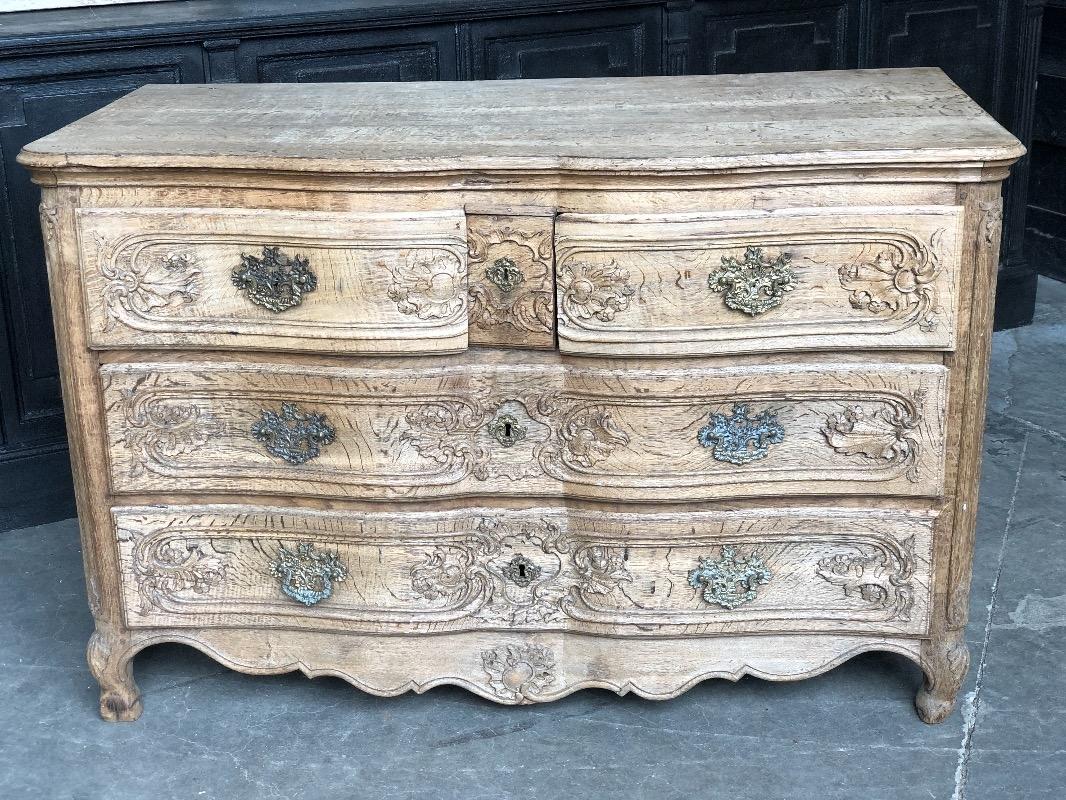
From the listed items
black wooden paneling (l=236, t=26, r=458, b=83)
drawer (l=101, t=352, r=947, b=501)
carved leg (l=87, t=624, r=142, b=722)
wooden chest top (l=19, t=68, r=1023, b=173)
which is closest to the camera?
→ wooden chest top (l=19, t=68, r=1023, b=173)

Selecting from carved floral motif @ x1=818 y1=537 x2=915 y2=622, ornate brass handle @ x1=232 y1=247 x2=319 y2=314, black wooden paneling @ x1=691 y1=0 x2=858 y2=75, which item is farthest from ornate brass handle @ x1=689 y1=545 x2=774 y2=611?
black wooden paneling @ x1=691 y1=0 x2=858 y2=75

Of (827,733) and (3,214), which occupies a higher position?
(3,214)

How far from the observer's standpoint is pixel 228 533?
2398 mm

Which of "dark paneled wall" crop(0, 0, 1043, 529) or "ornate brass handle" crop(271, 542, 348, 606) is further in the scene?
"dark paneled wall" crop(0, 0, 1043, 529)

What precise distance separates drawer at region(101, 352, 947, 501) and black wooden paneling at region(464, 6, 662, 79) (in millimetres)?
1369

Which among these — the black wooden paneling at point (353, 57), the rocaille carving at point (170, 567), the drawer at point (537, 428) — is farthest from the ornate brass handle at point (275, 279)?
the black wooden paneling at point (353, 57)

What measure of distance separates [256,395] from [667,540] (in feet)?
2.40

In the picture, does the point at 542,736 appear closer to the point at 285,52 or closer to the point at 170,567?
the point at 170,567

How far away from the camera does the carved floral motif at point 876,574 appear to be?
2342mm

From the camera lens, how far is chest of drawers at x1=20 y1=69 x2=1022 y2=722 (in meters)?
2.15

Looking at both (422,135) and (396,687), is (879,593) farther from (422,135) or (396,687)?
(422,135)

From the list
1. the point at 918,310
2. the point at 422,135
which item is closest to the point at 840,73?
the point at 918,310

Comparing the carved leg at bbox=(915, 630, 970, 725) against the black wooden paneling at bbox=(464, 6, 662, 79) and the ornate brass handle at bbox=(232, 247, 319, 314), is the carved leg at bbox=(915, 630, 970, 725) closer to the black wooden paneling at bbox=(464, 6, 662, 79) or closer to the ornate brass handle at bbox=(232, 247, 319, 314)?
the ornate brass handle at bbox=(232, 247, 319, 314)

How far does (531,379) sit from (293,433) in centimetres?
41
